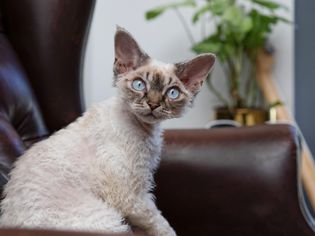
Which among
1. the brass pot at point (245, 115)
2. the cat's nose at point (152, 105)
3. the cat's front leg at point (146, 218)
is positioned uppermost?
the cat's nose at point (152, 105)

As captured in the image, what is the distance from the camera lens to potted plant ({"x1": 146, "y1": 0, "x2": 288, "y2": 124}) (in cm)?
176

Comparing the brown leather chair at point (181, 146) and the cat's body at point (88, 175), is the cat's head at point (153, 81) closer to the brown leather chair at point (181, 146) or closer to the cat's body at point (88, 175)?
the cat's body at point (88, 175)

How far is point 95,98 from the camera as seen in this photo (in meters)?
1.99

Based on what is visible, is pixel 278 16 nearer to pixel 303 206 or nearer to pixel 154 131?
pixel 303 206

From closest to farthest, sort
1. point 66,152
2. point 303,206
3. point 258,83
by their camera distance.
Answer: point 66,152 < point 303,206 < point 258,83

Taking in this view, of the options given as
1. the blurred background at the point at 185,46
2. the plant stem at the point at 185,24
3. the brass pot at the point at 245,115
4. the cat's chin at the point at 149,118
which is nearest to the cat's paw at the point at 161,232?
the cat's chin at the point at 149,118

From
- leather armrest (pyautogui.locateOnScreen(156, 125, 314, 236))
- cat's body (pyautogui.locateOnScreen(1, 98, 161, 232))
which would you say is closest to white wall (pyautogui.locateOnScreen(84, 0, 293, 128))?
leather armrest (pyautogui.locateOnScreen(156, 125, 314, 236))

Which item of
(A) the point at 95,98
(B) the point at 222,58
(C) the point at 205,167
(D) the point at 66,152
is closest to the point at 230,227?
(C) the point at 205,167

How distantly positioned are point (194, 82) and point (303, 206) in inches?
15.5

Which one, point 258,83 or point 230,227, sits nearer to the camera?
point 230,227

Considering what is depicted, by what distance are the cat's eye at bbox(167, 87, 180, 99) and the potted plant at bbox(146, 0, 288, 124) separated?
96cm

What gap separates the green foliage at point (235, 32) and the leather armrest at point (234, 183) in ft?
2.38

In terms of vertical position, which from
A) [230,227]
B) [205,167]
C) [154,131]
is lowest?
[230,227]

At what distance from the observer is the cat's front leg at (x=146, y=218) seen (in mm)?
849
